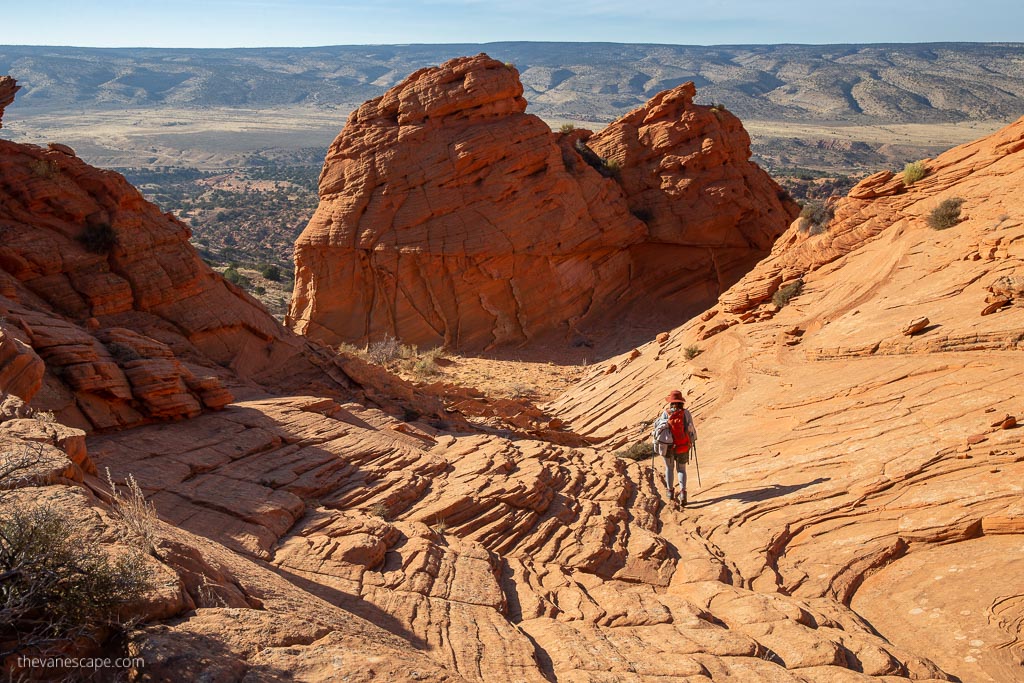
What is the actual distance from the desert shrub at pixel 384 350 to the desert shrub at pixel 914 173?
15.6 metres

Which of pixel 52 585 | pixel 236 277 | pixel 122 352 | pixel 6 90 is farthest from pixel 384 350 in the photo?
pixel 52 585

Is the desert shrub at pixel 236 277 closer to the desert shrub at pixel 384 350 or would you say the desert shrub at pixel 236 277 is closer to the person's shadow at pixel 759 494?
the desert shrub at pixel 384 350

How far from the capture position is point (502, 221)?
26312mm

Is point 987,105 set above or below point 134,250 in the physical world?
above

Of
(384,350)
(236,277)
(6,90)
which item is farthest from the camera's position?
(236,277)

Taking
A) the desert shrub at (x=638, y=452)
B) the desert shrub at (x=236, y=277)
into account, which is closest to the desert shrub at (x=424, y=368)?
the desert shrub at (x=638, y=452)

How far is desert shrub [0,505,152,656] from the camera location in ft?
12.8

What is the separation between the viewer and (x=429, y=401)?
17203 millimetres

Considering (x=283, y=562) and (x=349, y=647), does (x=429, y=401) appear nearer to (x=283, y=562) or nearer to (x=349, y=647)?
(x=283, y=562)

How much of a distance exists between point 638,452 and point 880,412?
4425mm

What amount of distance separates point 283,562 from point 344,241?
→ 20.1m

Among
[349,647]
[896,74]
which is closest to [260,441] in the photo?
[349,647]

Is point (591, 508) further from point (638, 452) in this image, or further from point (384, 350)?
point (384, 350)
